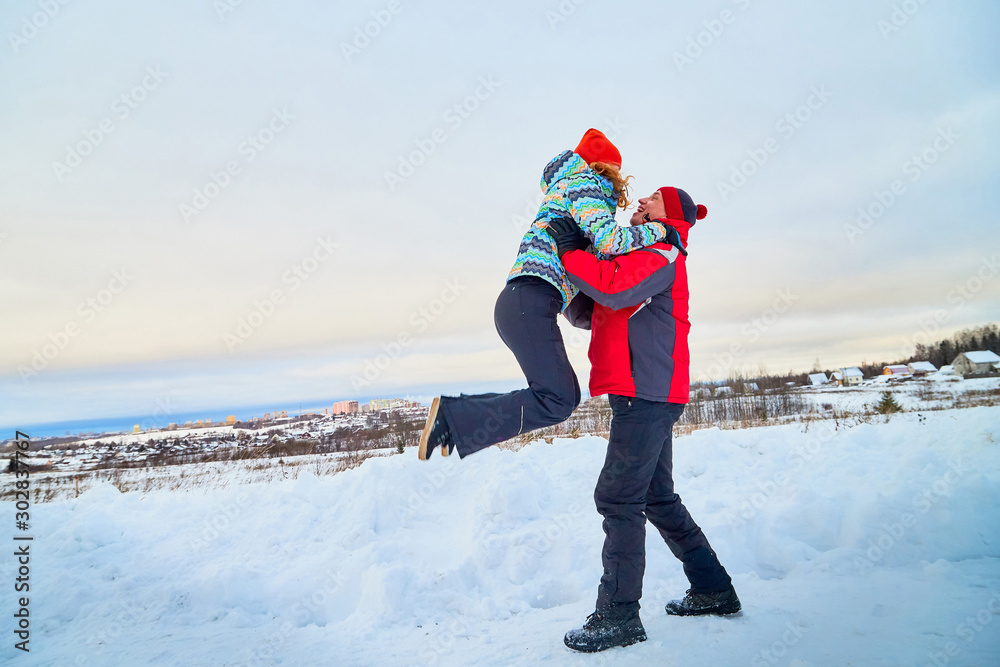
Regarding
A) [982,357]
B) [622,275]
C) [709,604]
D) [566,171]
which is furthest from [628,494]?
[982,357]

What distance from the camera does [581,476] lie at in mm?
5805

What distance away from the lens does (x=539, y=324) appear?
A: 2.50m

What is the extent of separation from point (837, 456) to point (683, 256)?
406cm

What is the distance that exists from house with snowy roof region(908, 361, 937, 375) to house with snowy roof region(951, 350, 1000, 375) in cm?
549

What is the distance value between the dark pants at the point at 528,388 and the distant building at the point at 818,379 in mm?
75820

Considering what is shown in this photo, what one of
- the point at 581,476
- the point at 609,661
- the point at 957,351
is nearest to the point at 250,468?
the point at 581,476

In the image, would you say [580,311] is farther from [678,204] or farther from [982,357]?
[982,357]

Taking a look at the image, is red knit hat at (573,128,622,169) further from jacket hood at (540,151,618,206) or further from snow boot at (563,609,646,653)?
snow boot at (563,609,646,653)

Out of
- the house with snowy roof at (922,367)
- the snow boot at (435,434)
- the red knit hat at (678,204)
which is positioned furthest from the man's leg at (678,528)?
the house with snowy roof at (922,367)

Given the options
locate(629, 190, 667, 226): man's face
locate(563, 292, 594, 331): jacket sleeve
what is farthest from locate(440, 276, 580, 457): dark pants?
locate(629, 190, 667, 226): man's face

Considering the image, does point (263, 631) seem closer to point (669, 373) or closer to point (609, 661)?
point (609, 661)

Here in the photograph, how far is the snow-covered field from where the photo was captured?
2.42 metres

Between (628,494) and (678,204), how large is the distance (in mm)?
1635

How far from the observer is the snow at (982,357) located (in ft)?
175
